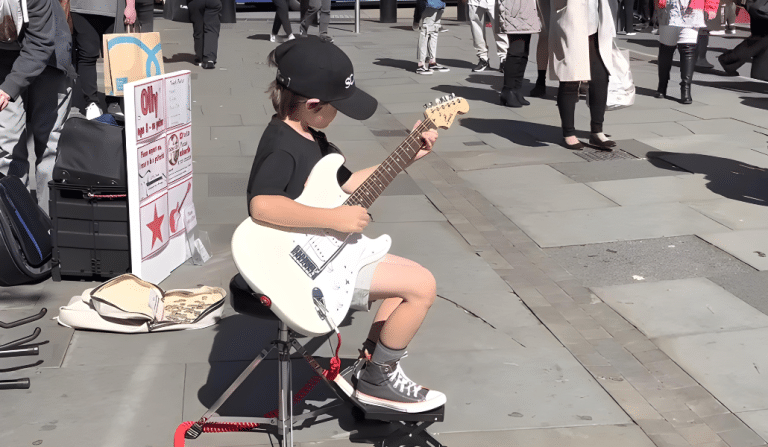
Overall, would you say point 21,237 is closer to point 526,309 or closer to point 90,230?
point 90,230

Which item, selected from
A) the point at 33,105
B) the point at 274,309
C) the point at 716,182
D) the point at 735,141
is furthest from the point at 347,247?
the point at 735,141

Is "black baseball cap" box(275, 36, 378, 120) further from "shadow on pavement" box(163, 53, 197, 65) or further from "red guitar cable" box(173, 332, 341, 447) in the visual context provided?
"shadow on pavement" box(163, 53, 197, 65)

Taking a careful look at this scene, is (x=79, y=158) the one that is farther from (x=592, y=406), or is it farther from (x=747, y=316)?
(x=747, y=316)

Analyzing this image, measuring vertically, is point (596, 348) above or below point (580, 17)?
below

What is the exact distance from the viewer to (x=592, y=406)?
3.94 m

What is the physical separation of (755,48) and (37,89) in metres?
8.69

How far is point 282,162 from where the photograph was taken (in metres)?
3.39

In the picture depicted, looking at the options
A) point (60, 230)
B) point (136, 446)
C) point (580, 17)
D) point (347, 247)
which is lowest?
point (136, 446)

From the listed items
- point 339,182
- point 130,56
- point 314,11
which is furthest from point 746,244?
point 314,11

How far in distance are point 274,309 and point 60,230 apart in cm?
256

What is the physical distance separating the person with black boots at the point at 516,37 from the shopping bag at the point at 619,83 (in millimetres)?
1866

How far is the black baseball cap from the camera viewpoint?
3.39 metres

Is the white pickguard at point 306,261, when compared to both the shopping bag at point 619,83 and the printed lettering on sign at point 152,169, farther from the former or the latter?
the shopping bag at point 619,83

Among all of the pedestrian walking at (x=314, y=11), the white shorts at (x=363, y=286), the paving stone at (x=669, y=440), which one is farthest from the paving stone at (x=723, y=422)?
the pedestrian walking at (x=314, y=11)
